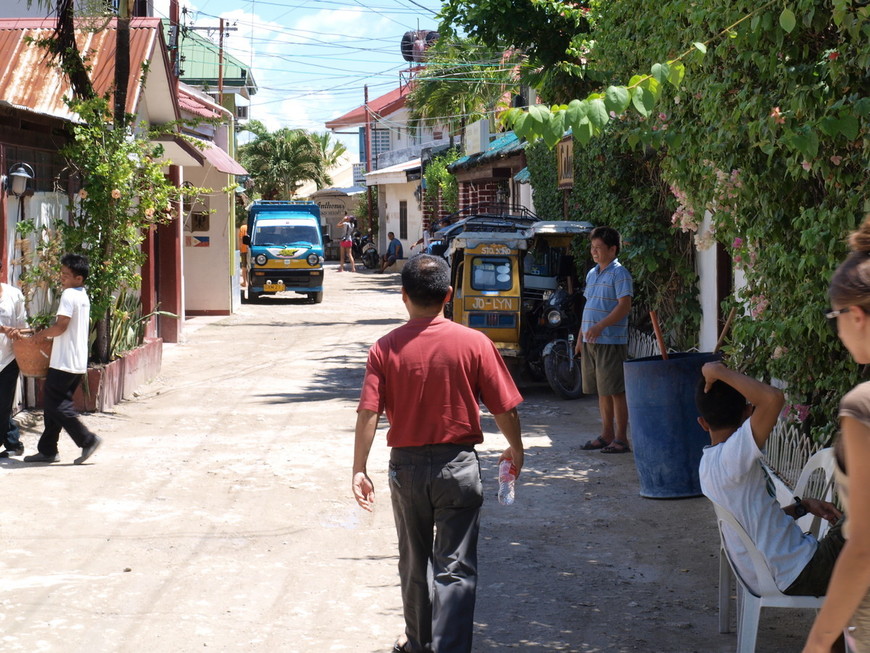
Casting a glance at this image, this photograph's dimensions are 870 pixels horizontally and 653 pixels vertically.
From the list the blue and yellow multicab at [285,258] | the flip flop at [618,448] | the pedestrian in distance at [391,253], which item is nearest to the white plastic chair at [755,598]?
the flip flop at [618,448]

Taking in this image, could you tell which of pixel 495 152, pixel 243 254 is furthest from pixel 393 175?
pixel 495 152

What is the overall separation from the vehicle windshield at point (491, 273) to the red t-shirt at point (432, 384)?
753 cm

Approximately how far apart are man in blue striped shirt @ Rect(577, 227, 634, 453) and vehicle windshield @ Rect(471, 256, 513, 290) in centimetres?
297

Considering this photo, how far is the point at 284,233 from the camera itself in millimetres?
26703

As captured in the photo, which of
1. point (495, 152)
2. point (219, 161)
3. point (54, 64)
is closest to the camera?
point (54, 64)

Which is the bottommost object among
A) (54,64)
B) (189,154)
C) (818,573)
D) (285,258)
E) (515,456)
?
(818,573)

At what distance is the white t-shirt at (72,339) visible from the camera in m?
8.40

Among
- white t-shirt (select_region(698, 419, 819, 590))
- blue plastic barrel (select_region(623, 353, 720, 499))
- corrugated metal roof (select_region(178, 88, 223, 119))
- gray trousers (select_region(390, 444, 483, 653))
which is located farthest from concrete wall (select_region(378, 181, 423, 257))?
white t-shirt (select_region(698, 419, 819, 590))

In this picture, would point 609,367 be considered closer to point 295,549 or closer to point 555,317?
point 555,317

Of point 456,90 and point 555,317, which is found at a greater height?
point 456,90

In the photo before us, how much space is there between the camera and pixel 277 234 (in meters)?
26.6

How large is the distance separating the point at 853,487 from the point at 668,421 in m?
4.75

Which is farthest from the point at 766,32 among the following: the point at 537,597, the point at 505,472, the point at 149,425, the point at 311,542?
the point at 149,425

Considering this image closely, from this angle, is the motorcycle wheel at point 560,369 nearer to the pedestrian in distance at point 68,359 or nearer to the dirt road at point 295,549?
the dirt road at point 295,549
